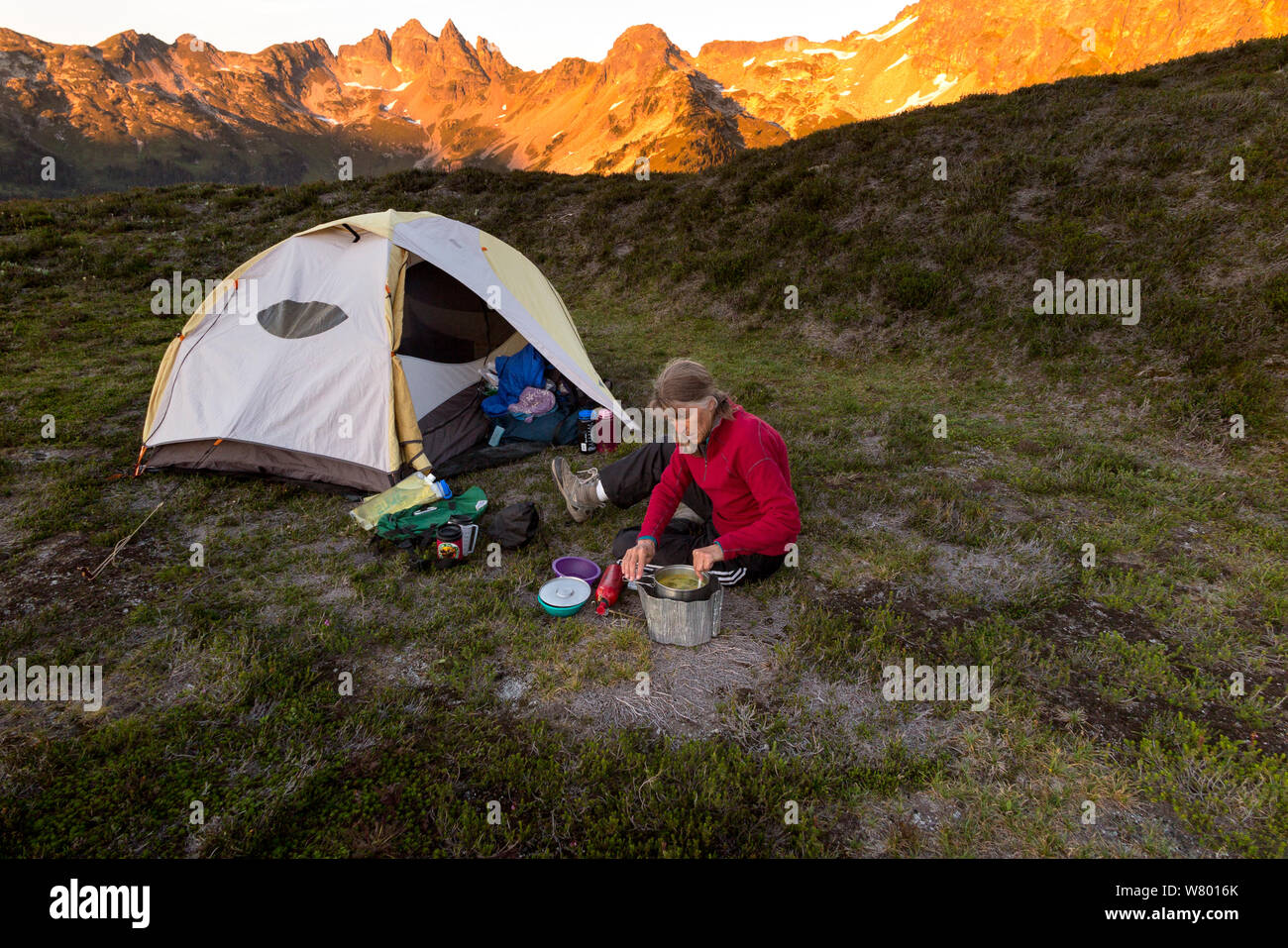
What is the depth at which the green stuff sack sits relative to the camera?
516 cm

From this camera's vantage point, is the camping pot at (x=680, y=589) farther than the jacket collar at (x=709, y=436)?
No

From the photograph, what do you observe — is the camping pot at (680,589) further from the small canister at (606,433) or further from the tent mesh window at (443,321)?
the tent mesh window at (443,321)

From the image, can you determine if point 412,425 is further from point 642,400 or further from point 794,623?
point 794,623

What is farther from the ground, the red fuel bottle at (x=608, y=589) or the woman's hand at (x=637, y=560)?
the woman's hand at (x=637, y=560)

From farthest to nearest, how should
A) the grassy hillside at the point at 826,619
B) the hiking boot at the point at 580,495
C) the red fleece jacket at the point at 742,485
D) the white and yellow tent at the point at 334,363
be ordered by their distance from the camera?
1. the white and yellow tent at the point at 334,363
2. the hiking boot at the point at 580,495
3. the red fleece jacket at the point at 742,485
4. the grassy hillside at the point at 826,619

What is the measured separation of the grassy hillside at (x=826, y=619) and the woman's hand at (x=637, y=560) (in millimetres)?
594

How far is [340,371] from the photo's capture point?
6.11 metres

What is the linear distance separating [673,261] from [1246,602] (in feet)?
40.7

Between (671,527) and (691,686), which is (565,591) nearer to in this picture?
(671,527)

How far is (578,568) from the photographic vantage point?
15.7 ft

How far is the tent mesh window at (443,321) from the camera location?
22.7ft

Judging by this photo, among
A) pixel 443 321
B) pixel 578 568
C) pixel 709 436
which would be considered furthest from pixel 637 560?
pixel 443 321

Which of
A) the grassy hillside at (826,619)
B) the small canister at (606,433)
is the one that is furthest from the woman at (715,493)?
the small canister at (606,433)

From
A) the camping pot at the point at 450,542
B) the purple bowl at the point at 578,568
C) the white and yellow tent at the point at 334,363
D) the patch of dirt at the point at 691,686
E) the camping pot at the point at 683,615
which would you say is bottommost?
the patch of dirt at the point at 691,686
